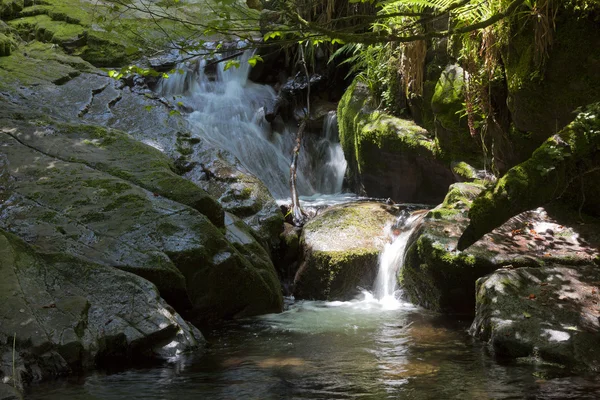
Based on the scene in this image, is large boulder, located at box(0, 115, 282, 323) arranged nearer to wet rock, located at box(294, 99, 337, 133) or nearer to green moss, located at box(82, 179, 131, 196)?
green moss, located at box(82, 179, 131, 196)

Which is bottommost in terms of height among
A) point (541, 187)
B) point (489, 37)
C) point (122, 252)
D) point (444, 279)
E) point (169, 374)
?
point (169, 374)

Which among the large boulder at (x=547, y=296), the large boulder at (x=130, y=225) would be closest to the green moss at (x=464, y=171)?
the large boulder at (x=547, y=296)

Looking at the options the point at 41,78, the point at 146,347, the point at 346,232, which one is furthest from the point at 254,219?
the point at 41,78

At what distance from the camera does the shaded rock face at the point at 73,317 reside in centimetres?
389

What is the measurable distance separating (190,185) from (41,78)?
15.5ft

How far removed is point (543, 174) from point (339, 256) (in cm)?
299

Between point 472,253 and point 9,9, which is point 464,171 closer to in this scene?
point 472,253

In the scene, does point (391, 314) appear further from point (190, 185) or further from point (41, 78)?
point (41, 78)

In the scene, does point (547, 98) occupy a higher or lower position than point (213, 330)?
higher

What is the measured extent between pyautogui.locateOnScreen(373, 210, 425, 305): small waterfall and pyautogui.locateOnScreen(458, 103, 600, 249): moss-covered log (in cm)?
181

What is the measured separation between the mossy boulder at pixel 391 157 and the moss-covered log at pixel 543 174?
3.48 meters

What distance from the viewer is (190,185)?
6605 mm

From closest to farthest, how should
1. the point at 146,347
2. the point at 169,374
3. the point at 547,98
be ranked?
the point at 169,374 < the point at 146,347 < the point at 547,98

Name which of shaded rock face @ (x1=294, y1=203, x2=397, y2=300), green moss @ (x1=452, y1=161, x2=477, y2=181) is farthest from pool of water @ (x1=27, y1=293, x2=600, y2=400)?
green moss @ (x1=452, y1=161, x2=477, y2=181)
